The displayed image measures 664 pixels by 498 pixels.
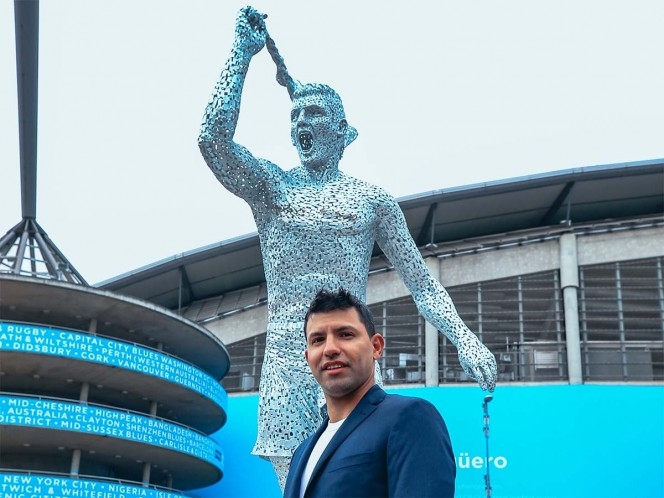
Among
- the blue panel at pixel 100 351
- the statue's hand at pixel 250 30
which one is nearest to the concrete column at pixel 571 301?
the blue panel at pixel 100 351

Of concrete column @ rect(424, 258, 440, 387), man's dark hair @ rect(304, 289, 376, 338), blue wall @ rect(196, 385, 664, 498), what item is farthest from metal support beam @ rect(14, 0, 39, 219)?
concrete column @ rect(424, 258, 440, 387)

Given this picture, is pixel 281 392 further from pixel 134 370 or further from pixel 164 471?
pixel 164 471

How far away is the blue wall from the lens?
19.2 meters

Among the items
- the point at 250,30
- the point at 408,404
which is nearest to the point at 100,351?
the point at 250,30

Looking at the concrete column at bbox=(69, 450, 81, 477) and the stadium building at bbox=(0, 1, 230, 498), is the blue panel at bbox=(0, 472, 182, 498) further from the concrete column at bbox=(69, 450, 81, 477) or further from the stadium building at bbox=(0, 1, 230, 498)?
the concrete column at bbox=(69, 450, 81, 477)

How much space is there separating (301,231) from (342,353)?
225cm

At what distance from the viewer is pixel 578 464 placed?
1953cm

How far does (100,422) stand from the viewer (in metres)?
19.4

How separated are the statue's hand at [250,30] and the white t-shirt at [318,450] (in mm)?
2507

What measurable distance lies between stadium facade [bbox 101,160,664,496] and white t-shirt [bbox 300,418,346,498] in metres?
19.1

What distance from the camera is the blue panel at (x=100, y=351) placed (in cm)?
1891

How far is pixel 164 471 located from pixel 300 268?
68.3 ft

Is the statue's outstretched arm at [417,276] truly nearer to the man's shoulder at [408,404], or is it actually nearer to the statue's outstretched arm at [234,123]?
the statue's outstretched arm at [234,123]

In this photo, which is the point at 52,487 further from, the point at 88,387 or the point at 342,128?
the point at 342,128
